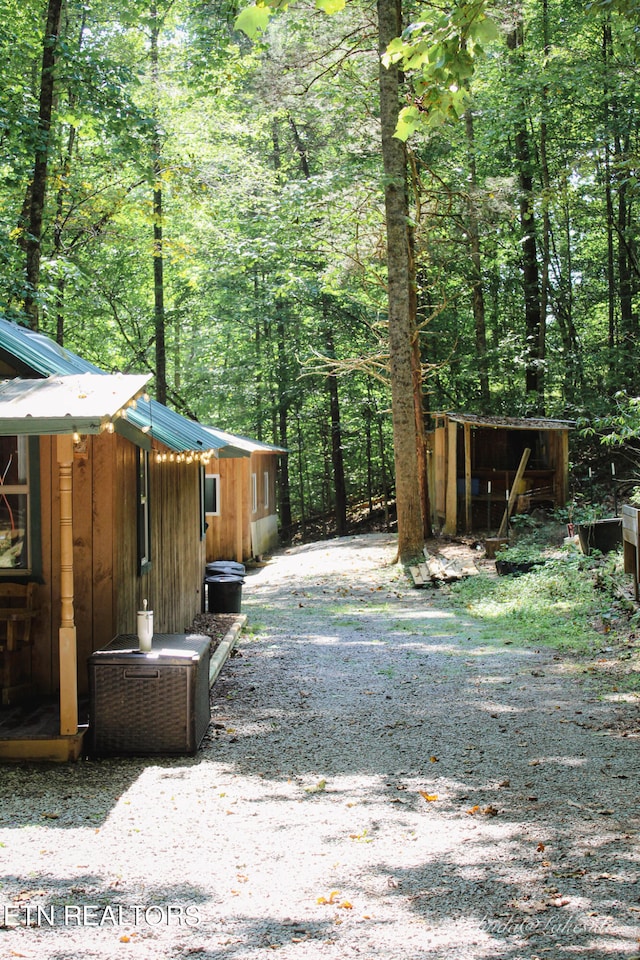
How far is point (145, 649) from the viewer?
18.7 ft

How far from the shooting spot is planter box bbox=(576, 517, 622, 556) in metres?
12.5

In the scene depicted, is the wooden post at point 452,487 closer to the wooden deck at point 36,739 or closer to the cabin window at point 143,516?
the cabin window at point 143,516

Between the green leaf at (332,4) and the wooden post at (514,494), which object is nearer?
the green leaf at (332,4)

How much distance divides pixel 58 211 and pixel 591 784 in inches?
611

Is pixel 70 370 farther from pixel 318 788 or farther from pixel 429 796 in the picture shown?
pixel 429 796

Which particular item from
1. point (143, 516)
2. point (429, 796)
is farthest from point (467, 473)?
point (429, 796)

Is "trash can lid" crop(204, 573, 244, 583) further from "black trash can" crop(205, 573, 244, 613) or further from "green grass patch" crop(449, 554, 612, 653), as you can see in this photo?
"green grass patch" crop(449, 554, 612, 653)

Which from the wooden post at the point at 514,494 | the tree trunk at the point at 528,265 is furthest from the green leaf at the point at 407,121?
the tree trunk at the point at 528,265

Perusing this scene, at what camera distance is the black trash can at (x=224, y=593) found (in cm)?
1187

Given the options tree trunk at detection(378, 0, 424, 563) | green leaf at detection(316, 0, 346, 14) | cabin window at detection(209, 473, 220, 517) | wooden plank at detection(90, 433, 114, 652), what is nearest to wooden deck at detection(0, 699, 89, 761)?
wooden plank at detection(90, 433, 114, 652)

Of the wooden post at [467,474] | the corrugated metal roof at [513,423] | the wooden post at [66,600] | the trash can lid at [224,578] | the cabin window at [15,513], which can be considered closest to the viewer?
the wooden post at [66,600]

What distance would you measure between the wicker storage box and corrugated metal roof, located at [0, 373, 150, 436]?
5.28 ft

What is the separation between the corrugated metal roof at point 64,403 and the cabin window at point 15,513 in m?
0.99

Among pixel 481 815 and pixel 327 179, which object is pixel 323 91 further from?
pixel 481 815
